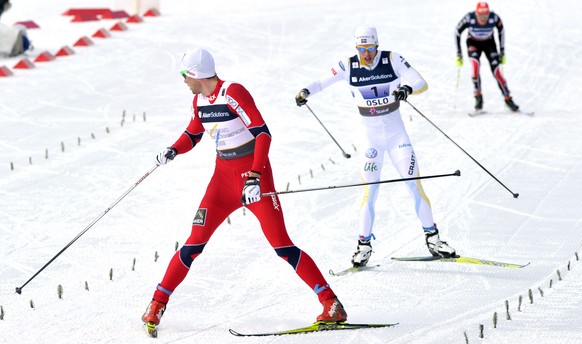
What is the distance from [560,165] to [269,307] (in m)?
5.16

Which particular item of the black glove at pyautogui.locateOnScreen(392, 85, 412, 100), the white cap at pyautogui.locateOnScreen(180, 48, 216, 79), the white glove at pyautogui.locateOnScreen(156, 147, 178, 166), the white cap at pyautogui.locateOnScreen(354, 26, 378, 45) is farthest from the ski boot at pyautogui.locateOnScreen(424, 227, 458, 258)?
the white cap at pyautogui.locateOnScreen(180, 48, 216, 79)

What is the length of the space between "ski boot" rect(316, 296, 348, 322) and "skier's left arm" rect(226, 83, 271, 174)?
1.02 metres

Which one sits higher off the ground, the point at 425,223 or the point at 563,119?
the point at 425,223

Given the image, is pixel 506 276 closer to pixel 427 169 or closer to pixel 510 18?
pixel 427 169

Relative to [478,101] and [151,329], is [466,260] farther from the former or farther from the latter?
[478,101]

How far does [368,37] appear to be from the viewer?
852cm

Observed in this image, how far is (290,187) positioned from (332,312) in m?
4.26

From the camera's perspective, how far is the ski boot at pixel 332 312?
23.7 feet

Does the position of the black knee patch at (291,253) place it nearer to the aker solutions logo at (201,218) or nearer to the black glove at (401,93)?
the aker solutions logo at (201,218)

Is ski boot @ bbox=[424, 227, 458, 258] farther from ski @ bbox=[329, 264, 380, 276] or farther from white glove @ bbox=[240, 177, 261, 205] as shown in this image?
white glove @ bbox=[240, 177, 261, 205]

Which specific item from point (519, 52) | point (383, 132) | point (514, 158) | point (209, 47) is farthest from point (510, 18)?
point (383, 132)

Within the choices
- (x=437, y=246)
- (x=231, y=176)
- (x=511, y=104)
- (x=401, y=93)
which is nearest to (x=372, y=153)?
(x=401, y=93)

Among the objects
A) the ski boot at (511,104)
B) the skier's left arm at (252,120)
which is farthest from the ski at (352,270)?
the ski boot at (511,104)

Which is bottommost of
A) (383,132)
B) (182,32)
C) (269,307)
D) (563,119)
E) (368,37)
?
(182,32)
